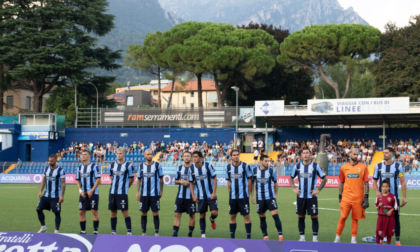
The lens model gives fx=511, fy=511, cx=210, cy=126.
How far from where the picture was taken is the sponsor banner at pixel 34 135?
45188mm

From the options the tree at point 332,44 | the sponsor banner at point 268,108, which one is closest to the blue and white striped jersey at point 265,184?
the sponsor banner at point 268,108

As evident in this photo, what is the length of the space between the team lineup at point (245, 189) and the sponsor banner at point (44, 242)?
11.8ft

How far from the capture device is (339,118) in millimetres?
40969

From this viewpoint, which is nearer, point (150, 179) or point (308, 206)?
point (308, 206)

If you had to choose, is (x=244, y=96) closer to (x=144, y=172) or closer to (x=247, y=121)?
(x=247, y=121)

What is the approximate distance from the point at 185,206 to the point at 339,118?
30780 mm

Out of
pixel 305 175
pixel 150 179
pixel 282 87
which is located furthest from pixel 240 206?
pixel 282 87

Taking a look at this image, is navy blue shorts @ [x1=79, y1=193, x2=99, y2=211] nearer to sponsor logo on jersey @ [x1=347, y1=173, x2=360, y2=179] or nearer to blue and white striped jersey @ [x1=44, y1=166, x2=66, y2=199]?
blue and white striped jersey @ [x1=44, y1=166, x2=66, y2=199]

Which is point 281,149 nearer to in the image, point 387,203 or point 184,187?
point 184,187

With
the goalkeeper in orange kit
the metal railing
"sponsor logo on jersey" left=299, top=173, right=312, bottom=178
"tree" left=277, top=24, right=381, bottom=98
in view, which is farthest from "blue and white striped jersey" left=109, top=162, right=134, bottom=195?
"tree" left=277, top=24, right=381, bottom=98

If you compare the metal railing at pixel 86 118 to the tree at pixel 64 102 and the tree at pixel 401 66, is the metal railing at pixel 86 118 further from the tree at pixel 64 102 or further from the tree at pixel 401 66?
the tree at pixel 401 66

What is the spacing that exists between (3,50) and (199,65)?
64.1ft

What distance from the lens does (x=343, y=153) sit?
3869 centimetres

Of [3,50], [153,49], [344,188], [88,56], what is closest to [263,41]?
[153,49]
